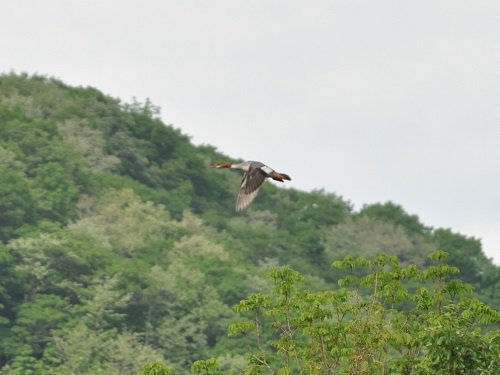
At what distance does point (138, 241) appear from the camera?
9375 centimetres

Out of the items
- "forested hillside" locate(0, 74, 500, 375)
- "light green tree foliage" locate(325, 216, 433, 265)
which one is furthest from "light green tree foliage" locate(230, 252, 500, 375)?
"light green tree foliage" locate(325, 216, 433, 265)

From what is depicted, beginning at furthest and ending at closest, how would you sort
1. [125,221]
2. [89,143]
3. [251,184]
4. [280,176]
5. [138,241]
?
[89,143], [125,221], [138,241], [251,184], [280,176]

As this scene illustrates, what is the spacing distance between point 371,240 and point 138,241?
18.5 m

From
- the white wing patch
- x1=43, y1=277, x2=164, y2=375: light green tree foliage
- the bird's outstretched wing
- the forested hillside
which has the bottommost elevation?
x1=43, y1=277, x2=164, y2=375: light green tree foliage

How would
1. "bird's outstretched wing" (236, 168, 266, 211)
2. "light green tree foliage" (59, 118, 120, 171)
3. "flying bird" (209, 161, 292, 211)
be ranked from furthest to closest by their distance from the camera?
"light green tree foliage" (59, 118, 120, 171)
"bird's outstretched wing" (236, 168, 266, 211)
"flying bird" (209, 161, 292, 211)

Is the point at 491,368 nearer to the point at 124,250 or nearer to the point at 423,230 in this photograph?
the point at 124,250

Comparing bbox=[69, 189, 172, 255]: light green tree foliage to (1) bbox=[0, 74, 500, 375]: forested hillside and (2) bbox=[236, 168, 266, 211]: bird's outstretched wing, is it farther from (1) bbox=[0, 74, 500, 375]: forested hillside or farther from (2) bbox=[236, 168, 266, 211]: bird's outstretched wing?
(2) bbox=[236, 168, 266, 211]: bird's outstretched wing

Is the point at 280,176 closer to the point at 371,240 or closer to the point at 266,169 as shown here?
the point at 266,169

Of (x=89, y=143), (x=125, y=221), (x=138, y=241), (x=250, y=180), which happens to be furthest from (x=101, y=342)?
(x=250, y=180)

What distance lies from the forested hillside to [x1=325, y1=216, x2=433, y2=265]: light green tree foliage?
11cm

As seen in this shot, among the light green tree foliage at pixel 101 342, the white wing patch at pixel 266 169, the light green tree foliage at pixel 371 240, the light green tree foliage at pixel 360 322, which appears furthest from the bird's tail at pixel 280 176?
the light green tree foliage at pixel 371 240

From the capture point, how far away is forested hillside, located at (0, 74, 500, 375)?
3095 inches

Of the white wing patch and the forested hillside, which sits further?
the forested hillside

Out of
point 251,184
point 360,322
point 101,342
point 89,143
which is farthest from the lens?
point 89,143
